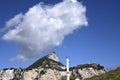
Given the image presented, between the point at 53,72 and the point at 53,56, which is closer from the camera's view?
the point at 53,72

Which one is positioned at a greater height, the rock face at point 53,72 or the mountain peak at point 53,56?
the mountain peak at point 53,56

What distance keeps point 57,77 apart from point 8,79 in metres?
30.4

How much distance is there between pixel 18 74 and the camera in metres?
165

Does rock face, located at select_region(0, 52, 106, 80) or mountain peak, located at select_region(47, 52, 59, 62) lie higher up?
mountain peak, located at select_region(47, 52, 59, 62)

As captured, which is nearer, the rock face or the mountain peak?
the rock face

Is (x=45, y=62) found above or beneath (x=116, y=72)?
above

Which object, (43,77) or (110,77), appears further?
(43,77)

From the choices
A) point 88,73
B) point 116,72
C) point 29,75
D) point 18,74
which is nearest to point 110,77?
point 116,72

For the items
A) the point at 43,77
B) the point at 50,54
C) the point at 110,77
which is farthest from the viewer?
the point at 50,54

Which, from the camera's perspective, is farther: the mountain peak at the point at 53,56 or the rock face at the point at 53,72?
the mountain peak at the point at 53,56

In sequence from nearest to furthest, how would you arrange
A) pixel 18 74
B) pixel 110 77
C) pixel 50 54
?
pixel 110 77 < pixel 18 74 < pixel 50 54

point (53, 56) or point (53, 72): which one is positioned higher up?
point (53, 56)

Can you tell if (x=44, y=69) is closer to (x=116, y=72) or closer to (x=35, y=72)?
(x=35, y=72)

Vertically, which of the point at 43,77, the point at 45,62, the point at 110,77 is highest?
the point at 45,62
